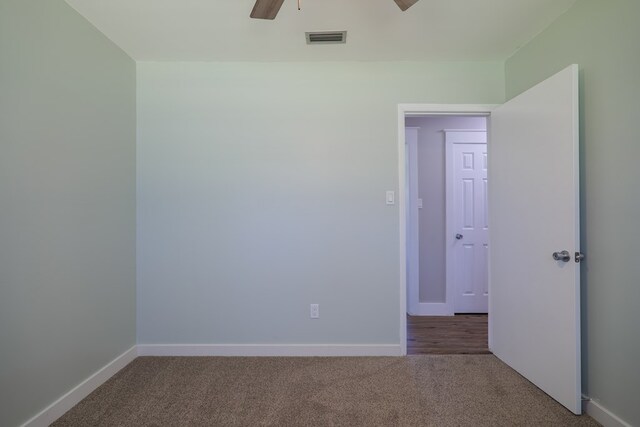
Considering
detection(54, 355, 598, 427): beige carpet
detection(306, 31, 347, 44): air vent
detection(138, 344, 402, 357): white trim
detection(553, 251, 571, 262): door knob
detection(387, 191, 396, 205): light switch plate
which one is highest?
detection(306, 31, 347, 44): air vent

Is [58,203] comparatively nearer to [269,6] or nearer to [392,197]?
[269,6]

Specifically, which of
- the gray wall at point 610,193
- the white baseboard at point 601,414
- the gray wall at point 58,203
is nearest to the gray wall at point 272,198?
the gray wall at point 58,203

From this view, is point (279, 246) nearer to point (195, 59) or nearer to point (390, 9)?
point (195, 59)

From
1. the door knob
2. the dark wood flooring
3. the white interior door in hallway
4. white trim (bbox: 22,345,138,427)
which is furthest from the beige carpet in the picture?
the white interior door in hallway

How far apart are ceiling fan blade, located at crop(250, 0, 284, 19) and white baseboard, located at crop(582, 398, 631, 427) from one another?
2.68 meters

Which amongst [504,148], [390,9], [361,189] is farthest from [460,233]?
[390,9]

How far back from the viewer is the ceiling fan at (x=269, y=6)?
4.56 feet

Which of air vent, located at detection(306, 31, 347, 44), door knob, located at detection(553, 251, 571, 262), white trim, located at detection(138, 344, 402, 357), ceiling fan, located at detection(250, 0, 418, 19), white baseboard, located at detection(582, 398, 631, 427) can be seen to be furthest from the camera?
white trim, located at detection(138, 344, 402, 357)

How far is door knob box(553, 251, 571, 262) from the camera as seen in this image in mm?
1663

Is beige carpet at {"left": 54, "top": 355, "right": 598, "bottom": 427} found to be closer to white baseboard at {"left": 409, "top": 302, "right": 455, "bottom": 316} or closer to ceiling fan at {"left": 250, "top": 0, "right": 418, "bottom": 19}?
white baseboard at {"left": 409, "top": 302, "right": 455, "bottom": 316}

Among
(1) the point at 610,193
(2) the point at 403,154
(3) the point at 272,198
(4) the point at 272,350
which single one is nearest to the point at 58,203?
(3) the point at 272,198

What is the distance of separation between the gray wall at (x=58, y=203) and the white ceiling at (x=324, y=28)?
0.30m

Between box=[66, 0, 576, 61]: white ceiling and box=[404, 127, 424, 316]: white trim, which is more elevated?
box=[66, 0, 576, 61]: white ceiling

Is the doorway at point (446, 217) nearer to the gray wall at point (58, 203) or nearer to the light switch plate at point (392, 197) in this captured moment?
the light switch plate at point (392, 197)
